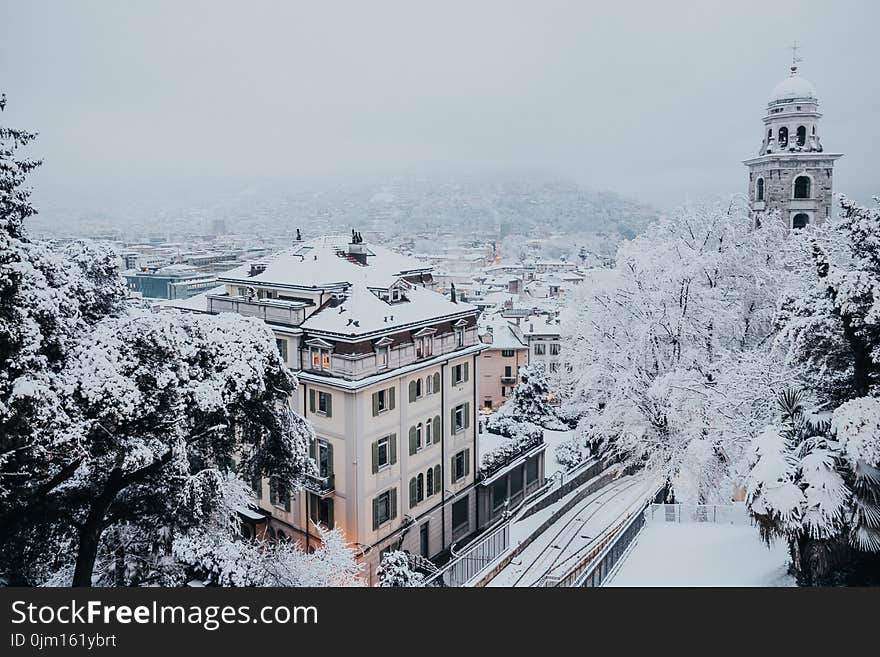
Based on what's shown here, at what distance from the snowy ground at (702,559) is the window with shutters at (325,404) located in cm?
423

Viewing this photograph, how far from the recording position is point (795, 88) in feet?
29.2

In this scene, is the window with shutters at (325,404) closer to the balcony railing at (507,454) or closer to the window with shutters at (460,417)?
the window with shutters at (460,417)

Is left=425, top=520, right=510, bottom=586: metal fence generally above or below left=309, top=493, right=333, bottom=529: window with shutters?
below

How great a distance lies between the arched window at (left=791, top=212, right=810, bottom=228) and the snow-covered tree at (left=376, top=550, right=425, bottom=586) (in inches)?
309

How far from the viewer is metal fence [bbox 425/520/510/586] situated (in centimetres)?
718

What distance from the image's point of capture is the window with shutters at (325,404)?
844 cm

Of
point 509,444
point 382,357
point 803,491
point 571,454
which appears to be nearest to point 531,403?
point 571,454

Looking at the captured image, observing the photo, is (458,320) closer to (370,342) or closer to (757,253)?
(370,342)

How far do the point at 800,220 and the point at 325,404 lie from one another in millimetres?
7873

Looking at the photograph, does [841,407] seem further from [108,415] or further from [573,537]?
[573,537]

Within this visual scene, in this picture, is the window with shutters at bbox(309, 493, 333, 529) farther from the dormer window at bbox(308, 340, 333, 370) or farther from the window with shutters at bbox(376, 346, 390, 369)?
the window with shutters at bbox(376, 346, 390, 369)

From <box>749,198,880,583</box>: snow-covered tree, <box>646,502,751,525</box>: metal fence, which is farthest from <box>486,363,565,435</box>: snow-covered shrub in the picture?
<box>749,198,880,583</box>: snow-covered tree

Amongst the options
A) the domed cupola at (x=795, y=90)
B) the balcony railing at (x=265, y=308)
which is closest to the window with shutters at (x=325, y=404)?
the balcony railing at (x=265, y=308)

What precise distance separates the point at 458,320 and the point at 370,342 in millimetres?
2090
